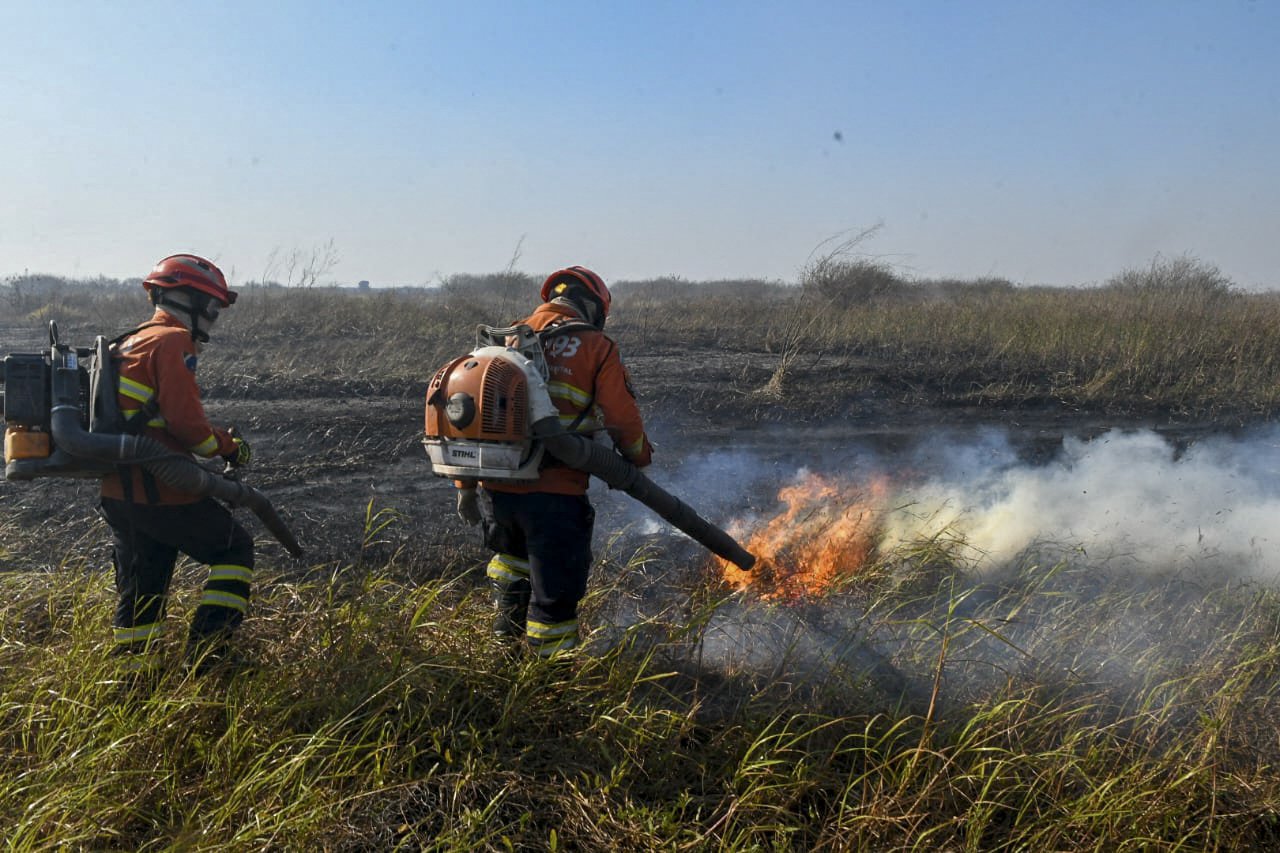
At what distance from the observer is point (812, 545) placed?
15.9ft

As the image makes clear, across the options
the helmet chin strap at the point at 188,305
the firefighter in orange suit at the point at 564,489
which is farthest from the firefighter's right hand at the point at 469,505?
the helmet chin strap at the point at 188,305

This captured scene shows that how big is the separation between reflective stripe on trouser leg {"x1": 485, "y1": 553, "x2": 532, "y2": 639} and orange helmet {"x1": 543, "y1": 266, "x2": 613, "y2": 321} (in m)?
1.17

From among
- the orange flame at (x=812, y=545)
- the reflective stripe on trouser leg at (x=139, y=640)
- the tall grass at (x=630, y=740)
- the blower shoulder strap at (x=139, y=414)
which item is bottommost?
the tall grass at (x=630, y=740)

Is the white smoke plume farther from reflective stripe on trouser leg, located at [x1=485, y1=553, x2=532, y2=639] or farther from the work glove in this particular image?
the work glove

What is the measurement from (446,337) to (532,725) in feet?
37.1

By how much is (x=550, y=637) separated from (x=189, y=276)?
2083 millimetres

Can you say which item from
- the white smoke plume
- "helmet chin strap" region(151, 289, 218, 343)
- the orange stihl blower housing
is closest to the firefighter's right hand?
the orange stihl blower housing

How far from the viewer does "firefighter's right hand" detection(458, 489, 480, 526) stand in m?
3.83

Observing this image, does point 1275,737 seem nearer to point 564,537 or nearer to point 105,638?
point 564,537

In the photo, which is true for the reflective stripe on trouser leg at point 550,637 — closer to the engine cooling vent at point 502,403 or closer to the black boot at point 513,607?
the black boot at point 513,607

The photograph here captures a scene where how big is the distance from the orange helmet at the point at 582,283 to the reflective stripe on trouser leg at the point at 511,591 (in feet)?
3.83

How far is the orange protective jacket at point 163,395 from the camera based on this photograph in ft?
10.6

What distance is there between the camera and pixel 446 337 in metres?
13.7

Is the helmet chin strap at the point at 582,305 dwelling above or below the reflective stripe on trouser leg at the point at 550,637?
above
